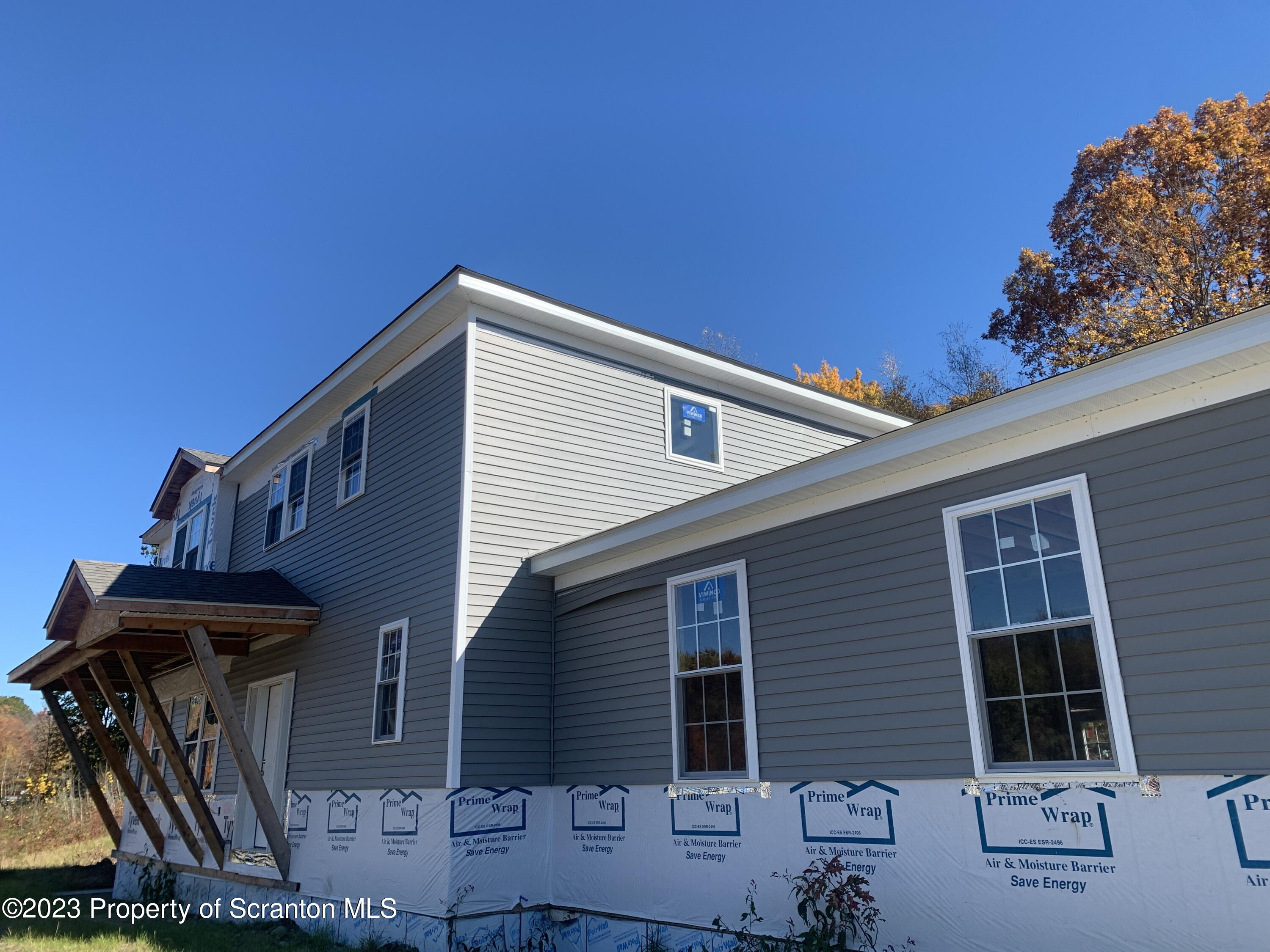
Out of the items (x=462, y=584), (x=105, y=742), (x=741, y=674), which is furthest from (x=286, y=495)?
(x=741, y=674)

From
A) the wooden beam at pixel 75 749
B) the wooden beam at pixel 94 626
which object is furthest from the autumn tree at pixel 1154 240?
the wooden beam at pixel 75 749

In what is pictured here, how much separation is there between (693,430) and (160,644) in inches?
308

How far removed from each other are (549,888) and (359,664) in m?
3.59

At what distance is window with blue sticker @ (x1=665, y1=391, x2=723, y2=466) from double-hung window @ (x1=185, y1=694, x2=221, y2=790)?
8371mm

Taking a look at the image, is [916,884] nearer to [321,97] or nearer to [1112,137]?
[321,97]

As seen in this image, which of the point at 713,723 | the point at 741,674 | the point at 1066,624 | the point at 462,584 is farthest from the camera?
the point at 462,584

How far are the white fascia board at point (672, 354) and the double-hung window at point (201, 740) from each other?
27.2 ft

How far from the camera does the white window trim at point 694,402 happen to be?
11.8 m

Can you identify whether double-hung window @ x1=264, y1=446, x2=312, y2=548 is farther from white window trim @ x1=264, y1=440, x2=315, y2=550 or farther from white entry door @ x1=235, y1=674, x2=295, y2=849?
white entry door @ x1=235, y1=674, x2=295, y2=849

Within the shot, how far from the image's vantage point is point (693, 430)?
12148mm

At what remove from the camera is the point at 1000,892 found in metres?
5.45

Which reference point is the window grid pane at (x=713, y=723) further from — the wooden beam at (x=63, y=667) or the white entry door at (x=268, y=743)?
the wooden beam at (x=63, y=667)

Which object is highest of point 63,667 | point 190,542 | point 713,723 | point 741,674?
point 190,542

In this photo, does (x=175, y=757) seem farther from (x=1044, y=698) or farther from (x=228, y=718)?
(x=1044, y=698)
